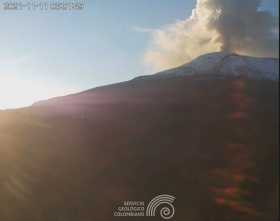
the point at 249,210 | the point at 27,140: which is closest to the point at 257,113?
the point at 249,210

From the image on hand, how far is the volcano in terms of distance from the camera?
367 inches

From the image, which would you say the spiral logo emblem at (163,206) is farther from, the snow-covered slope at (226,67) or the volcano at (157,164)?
the snow-covered slope at (226,67)

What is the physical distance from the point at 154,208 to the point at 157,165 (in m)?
1.04

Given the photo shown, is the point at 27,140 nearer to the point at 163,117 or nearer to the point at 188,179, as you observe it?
the point at 163,117

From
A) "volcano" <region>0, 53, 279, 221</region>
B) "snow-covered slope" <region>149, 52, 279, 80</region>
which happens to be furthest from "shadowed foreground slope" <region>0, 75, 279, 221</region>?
"snow-covered slope" <region>149, 52, 279, 80</region>

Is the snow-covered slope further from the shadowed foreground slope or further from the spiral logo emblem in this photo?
the spiral logo emblem

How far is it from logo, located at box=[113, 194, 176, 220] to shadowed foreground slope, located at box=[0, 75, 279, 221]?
0.11m

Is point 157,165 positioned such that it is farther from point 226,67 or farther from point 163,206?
point 226,67

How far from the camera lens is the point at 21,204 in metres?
9.89

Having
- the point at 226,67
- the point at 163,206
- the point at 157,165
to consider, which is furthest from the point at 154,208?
the point at 226,67

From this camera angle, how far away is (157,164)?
9.73 meters

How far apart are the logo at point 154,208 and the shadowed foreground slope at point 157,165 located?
4.4 inches

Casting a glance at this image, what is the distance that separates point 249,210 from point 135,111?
4.24m

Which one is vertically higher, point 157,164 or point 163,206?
point 157,164
